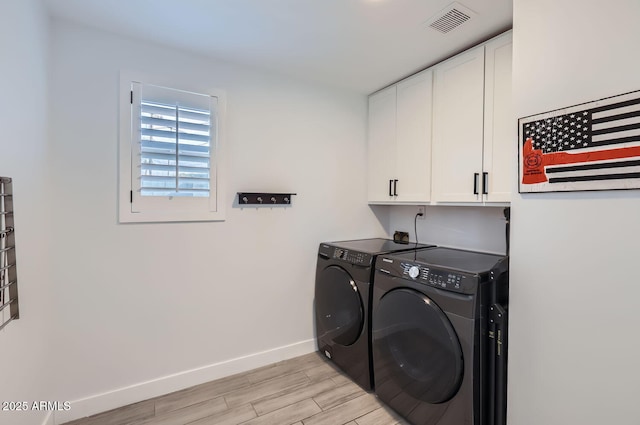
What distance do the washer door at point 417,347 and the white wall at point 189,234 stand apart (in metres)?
0.91

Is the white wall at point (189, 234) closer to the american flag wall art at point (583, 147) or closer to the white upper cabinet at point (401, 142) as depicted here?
the white upper cabinet at point (401, 142)

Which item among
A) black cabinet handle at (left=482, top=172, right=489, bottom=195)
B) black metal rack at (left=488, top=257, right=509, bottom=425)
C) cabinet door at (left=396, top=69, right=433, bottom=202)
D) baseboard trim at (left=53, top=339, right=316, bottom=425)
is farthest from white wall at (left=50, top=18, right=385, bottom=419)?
black metal rack at (left=488, top=257, right=509, bottom=425)

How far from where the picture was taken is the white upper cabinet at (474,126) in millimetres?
1710

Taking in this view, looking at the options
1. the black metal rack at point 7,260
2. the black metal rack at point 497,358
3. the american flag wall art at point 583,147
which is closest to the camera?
the american flag wall art at point 583,147

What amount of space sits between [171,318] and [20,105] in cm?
145

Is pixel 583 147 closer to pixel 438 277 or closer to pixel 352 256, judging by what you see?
pixel 438 277

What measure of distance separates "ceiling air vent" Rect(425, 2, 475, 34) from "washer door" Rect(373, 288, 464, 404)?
1.58 m

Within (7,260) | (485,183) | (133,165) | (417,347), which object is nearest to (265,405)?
(417,347)

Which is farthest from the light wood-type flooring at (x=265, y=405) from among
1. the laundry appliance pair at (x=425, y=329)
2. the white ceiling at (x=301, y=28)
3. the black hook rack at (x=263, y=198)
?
the white ceiling at (x=301, y=28)

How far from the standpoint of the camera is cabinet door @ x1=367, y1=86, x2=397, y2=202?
2.51 m

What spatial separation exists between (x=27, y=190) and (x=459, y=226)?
274cm

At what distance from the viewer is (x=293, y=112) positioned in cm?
242

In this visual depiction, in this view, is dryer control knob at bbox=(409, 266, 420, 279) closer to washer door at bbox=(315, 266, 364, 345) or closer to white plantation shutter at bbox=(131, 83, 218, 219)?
washer door at bbox=(315, 266, 364, 345)

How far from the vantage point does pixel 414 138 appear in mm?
2287
